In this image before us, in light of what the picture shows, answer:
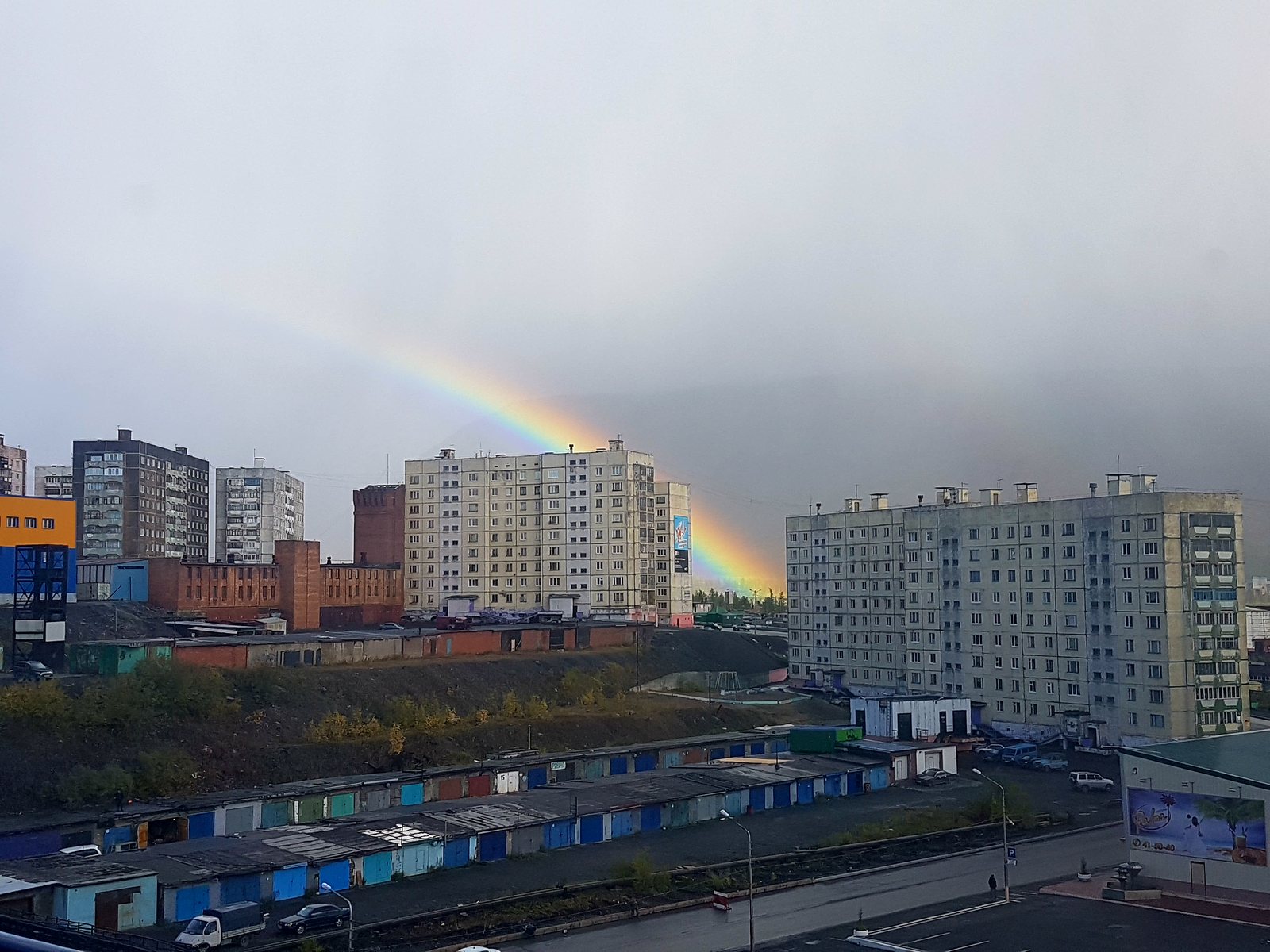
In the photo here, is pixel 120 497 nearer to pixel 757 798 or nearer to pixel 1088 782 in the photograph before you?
pixel 757 798

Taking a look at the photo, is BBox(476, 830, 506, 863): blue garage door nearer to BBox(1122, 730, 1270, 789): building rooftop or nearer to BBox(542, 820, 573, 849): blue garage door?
BBox(542, 820, 573, 849): blue garage door

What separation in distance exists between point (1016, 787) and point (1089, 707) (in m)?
14.6

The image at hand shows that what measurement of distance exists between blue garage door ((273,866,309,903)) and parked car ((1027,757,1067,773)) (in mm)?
29679

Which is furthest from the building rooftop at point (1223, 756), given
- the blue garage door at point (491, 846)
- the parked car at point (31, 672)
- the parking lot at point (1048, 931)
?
the parked car at point (31, 672)

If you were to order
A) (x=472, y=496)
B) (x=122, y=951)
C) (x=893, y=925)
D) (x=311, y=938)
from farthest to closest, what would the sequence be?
(x=472, y=496)
(x=893, y=925)
(x=311, y=938)
(x=122, y=951)

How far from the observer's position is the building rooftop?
24547mm

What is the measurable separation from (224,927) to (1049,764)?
106 feet

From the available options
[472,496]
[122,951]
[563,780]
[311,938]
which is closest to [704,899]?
[311,938]

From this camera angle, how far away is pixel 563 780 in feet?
121

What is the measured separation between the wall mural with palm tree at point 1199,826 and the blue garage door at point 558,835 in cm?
1392

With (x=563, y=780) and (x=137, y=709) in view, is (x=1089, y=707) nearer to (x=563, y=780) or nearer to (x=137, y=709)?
(x=563, y=780)

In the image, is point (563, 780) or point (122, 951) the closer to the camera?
point (122, 951)

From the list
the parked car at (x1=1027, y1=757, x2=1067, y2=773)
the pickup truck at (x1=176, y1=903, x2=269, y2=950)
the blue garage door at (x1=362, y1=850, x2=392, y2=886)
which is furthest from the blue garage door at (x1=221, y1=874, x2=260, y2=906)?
the parked car at (x1=1027, y1=757, x2=1067, y2=773)

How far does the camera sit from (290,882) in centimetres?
2333
